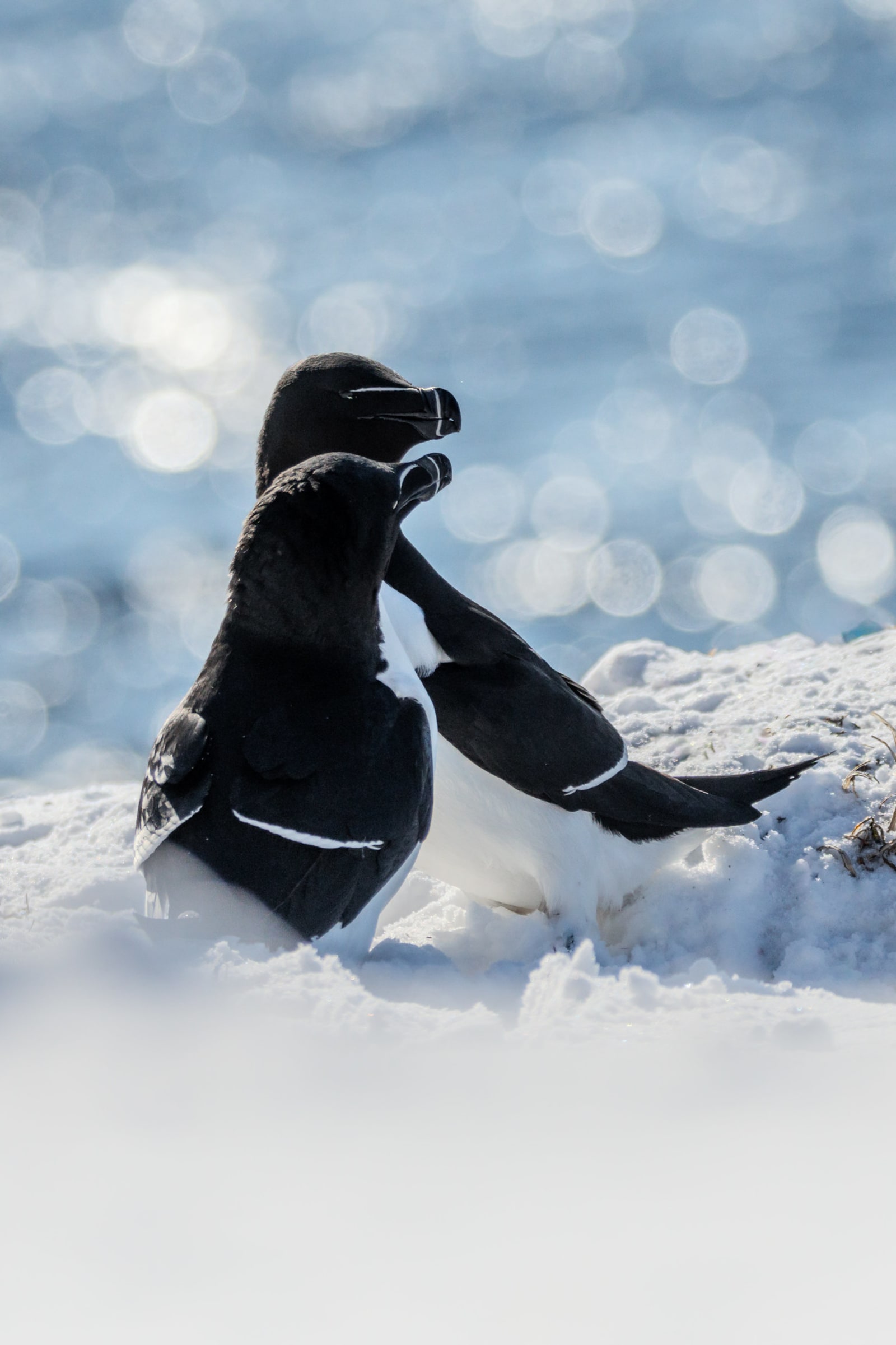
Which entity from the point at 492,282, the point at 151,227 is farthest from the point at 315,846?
the point at 151,227

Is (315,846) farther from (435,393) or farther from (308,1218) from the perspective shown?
(435,393)

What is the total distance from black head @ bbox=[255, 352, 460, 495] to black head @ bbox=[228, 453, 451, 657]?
2.76 ft

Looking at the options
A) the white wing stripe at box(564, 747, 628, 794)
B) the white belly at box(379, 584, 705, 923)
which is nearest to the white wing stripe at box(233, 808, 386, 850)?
the white belly at box(379, 584, 705, 923)

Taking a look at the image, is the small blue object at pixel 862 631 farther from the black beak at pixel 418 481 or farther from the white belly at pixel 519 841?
the black beak at pixel 418 481

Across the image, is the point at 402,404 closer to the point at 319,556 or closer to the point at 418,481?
the point at 418,481

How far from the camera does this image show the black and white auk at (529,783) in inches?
144

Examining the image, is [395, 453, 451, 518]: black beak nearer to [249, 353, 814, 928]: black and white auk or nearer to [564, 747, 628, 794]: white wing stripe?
[249, 353, 814, 928]: black and white auk

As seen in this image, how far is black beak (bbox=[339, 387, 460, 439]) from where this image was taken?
4.00 meters

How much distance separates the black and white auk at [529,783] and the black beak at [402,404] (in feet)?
1.27

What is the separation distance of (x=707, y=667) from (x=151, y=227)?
18.9 m

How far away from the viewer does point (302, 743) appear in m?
2.89

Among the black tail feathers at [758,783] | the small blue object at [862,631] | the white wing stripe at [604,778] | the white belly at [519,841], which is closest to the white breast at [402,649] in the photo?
the white belly at [519,841]

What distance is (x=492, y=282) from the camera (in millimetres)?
19172

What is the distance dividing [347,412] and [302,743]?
145cm
